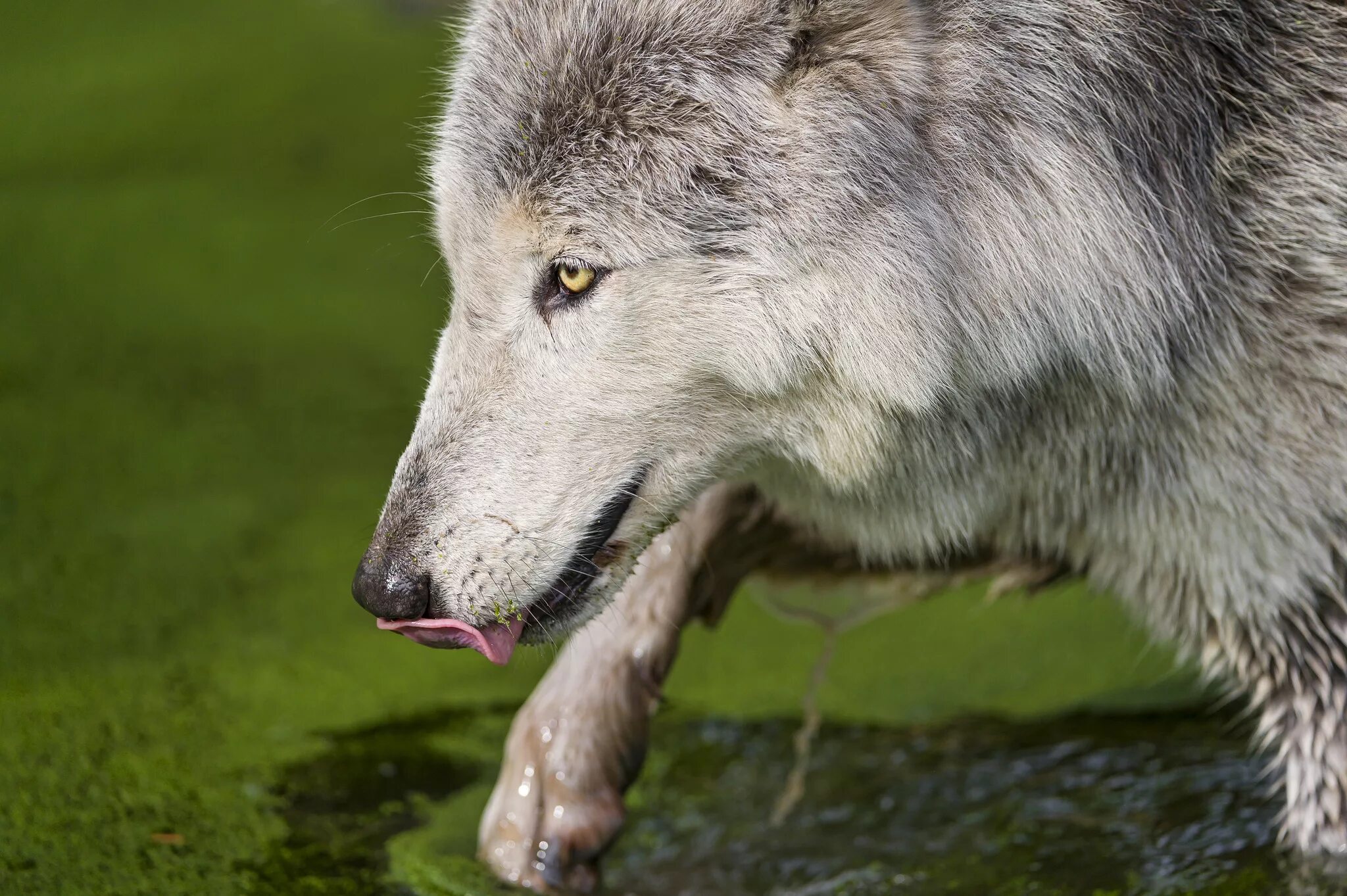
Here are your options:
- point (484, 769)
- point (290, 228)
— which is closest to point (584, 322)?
point (484, 769)

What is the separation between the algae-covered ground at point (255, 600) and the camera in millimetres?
3066

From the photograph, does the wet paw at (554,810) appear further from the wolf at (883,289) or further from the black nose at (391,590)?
the black nose at (391,590)

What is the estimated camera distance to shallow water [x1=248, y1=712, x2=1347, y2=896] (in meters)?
2.95

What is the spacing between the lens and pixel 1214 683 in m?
3.96

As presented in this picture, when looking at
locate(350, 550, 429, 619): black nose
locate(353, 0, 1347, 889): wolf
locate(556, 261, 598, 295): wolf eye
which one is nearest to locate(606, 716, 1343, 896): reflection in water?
locate(353, 0, 1347, 889): wolf

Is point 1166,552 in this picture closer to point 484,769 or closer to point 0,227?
point 484,769

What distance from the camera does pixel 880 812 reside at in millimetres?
3346

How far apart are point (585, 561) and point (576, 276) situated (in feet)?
1.65

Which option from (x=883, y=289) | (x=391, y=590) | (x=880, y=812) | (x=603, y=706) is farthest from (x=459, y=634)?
(x=880, y=812)

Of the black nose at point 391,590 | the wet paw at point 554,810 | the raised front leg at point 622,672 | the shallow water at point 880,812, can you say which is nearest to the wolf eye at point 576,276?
the black nose at point 391,590

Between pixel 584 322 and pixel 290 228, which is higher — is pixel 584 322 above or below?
above

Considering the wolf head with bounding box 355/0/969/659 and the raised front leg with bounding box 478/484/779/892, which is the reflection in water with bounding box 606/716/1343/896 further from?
the wolf head with bounding box 355/0/969/659

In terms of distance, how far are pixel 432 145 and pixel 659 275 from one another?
2.06 ft

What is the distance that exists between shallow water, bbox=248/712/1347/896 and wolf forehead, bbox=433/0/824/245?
4.61 ft
